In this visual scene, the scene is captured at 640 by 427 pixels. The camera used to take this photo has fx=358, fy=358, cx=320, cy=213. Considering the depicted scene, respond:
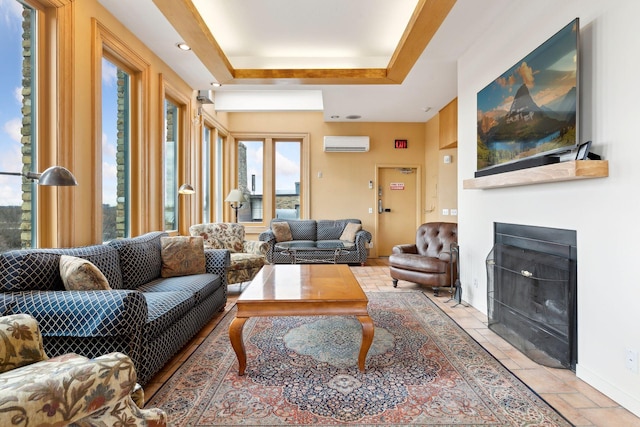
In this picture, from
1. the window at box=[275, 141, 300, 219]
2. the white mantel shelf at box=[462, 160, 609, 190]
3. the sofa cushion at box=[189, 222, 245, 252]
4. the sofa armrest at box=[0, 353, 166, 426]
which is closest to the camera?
the sofa armrest at box=[0, 353, 166, 426]

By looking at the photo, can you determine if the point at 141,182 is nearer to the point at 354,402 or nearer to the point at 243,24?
the point at 243,24

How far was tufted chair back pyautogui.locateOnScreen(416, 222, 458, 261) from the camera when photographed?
4.79 metres

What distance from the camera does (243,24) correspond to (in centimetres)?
380

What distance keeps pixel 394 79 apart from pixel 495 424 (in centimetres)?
388

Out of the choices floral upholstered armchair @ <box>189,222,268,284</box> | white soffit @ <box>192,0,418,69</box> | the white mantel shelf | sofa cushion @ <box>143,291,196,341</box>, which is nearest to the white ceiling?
white soffit @ <box>192,0,418,69</box>

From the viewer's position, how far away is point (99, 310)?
1.88 m

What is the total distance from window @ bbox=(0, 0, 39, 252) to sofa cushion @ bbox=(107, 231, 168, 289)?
0.60m

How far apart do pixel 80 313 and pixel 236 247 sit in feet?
9.71

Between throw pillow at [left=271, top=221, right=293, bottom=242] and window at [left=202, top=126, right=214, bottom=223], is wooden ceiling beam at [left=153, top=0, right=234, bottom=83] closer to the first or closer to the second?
window at [left=202, top=126, right=214, bottom=223]

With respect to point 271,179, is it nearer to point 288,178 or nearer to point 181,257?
point 288,178

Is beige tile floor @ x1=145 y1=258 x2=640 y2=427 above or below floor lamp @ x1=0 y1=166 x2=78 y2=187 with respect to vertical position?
below

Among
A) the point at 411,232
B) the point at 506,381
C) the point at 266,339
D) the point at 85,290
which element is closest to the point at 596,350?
the point at 506,381

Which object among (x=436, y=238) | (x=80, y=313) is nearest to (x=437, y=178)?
(x=436, y=238)

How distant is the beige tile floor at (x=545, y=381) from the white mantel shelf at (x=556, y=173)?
48.7 inches
